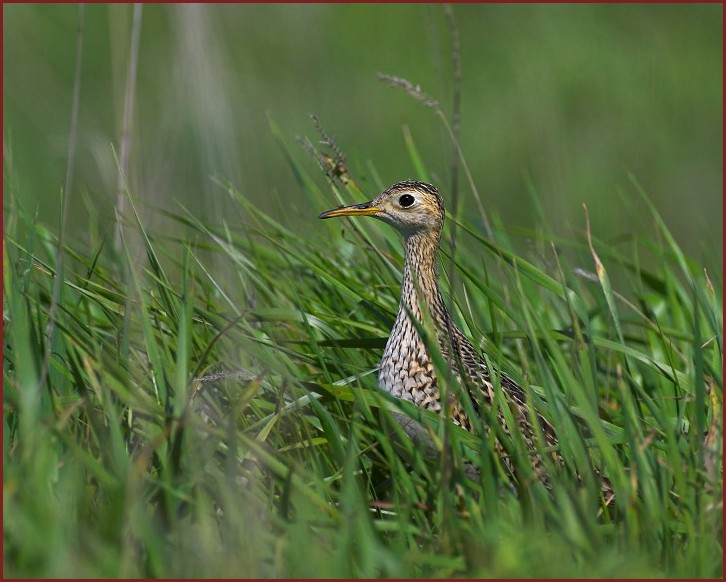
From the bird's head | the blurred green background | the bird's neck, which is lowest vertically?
the bird's neck

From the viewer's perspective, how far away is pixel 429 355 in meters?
4.17

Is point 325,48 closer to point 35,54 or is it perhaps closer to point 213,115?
point 35,54

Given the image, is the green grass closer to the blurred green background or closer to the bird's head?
the bird's head

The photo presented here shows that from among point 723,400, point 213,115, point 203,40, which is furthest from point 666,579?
point 203,40

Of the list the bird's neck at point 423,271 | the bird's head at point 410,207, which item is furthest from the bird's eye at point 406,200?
the bird's neck at point 423,271

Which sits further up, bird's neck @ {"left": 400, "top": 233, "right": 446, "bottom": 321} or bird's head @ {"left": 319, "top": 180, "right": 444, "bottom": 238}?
bird's head @ {"left": 319, "top": 180, "right": 444, "bottom": 238}

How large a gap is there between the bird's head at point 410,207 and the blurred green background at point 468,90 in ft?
13.5

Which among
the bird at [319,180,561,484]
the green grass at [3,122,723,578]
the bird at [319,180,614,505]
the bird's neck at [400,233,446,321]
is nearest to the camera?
the green grass at [3,122,723,578]

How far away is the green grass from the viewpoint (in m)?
3.28

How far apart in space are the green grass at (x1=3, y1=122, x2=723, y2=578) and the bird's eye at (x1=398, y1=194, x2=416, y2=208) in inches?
16.4

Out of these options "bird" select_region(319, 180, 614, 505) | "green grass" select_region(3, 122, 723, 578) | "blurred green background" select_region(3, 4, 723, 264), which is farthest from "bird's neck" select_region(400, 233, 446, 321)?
"blurred green background" select_region(3, 4, 723, 264)

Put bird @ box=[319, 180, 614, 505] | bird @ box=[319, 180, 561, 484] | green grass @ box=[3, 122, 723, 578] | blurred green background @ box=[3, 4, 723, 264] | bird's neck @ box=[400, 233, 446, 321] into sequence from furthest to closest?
blurred green background @ box=[3, 4, 723, 264] → bird's neck @ box=[400, 233, 446, 321] → bird @ box=[319, 180, 561, 484] → bird @ box=[319, 180, 614, 505] → green grass @ box=[3, 122, 723, 578]

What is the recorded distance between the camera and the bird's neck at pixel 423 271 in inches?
203

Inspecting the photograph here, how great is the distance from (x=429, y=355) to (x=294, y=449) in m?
0.58
